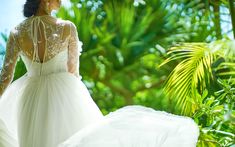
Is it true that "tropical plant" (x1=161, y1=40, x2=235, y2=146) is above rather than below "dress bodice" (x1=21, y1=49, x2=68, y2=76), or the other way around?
below

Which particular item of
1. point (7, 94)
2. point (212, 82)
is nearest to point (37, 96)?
point (7, 94)

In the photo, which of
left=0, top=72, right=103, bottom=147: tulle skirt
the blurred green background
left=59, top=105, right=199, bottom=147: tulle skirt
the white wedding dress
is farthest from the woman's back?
the blurred green background

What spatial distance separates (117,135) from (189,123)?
11.7 inches

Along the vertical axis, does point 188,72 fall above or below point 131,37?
above

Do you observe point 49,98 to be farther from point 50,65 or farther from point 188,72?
point 188,72

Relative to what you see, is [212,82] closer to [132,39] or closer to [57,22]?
[57,22]

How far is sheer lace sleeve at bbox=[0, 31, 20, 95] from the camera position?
267 centimetres

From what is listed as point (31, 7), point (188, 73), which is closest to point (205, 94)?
point (188, 73)

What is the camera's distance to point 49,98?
2.60m

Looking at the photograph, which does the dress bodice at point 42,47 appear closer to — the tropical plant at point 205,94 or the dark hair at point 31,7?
the dark hair at point 31,7

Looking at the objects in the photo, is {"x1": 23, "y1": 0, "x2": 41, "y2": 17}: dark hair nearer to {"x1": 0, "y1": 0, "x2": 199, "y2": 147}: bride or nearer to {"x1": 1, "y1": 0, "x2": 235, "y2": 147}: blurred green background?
{"x1": 0, "y1": 0, "x2": 199, "y2": 147}: bride

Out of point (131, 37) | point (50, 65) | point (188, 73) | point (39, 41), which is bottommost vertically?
point (131, 37)

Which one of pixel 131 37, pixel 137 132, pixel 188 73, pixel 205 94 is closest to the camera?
pixel 137 132

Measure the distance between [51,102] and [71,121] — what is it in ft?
0.42
